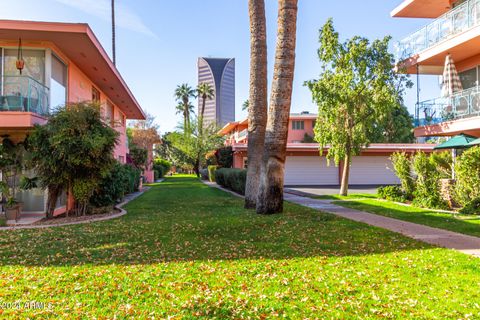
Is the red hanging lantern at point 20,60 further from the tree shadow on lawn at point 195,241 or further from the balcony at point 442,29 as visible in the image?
the balcony at point 442,29

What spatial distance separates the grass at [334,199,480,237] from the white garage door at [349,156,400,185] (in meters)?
17.5

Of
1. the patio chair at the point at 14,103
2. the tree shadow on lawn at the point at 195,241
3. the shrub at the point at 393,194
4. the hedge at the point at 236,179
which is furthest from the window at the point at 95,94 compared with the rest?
the shrub at the point at 393,194

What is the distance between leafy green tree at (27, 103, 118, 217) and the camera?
10.5m

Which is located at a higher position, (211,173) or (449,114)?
(449,114)

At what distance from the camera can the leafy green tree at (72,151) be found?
1048cm

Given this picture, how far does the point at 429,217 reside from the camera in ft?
36.8

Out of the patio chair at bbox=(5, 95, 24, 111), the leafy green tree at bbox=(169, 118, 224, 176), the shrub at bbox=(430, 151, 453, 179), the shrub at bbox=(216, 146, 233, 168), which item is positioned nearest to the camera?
the patio chair at bbox=(5, 95, 24, 111)

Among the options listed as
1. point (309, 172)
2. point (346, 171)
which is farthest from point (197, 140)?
point (346, 171)

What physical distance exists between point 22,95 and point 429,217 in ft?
41.2

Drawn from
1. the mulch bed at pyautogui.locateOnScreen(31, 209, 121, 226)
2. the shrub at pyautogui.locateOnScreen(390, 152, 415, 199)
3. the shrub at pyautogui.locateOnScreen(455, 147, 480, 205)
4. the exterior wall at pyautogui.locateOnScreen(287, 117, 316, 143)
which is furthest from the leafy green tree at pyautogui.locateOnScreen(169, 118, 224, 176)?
the shrub at pyautogui.locateOnScreen(455, 147, 480, 205)

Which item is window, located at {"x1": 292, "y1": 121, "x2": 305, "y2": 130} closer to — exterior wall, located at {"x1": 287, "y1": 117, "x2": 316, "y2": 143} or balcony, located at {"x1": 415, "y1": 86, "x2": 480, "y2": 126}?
exterior wall, located at {"x1": 287, "y1": 117, "x2": 316, "y2": 143}

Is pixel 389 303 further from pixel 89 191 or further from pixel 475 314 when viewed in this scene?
pixel 89 191

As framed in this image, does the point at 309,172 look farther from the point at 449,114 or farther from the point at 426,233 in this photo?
the point at 426,233

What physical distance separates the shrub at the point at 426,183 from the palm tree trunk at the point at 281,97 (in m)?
6.31
